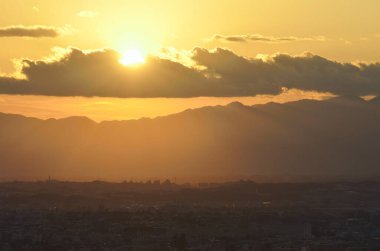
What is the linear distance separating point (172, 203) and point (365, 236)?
67.4m

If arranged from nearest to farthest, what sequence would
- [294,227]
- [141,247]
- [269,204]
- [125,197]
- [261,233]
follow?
[141,247]
[261,233]
[294,227]
[269,204]
[125,197]

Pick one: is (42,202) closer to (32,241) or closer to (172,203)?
(172,203)

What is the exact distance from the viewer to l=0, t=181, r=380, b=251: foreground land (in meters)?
99.3

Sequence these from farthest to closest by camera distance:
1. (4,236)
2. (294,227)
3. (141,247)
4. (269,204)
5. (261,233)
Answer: (269,204)
(294,227)
(261,233)
(4,236)
(141,247)

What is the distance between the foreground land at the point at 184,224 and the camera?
99.3 metres

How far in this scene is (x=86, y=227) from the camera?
11894cm

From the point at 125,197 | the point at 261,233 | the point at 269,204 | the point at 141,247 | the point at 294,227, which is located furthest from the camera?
the point at 125,197

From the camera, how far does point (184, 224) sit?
124250 mm

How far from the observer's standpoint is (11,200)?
179500mm

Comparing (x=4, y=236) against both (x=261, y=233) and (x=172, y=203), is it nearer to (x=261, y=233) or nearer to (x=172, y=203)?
(x=261, y=233)

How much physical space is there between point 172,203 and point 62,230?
60441 millimetres

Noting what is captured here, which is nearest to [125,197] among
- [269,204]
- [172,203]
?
[172,203]

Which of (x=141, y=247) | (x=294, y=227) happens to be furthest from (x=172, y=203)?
(x=141, y=247)

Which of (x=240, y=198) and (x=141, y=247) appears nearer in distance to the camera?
(x=141, y=247)
